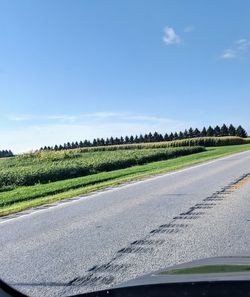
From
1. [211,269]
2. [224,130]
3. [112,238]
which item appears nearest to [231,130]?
[224,130]

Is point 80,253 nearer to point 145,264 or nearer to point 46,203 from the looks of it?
point 145,264

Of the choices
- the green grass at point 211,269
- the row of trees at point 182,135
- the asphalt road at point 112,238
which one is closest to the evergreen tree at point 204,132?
the row of trees at point 182,135

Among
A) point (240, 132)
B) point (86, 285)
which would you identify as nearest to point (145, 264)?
point (86, 285)

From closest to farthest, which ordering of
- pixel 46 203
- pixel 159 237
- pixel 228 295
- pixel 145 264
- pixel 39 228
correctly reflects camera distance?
pixel 228 295 → pixel 145 264 → pixel 159 237 → pixel 39 228 → pixel 46 203

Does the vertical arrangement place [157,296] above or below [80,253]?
above

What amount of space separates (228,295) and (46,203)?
477 inches

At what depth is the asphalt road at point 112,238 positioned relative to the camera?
19.9 feet

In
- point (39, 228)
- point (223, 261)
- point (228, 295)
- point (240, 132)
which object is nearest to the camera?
point (228, 295)

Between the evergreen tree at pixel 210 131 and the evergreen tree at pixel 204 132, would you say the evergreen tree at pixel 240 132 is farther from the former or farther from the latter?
the evergreen tree at pixel 204 132

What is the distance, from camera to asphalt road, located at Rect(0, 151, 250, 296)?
19.9 ft

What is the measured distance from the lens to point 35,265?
6.66m

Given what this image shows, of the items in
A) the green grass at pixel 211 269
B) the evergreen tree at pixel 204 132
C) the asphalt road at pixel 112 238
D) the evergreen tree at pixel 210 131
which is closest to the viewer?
the green grass at pixel 211 269

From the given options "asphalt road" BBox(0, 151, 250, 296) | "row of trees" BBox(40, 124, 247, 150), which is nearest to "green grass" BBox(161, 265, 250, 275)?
"asphalt road" BBox(0, 151, 250, 296)

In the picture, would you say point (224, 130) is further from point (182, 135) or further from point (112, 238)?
point (112, 238)
